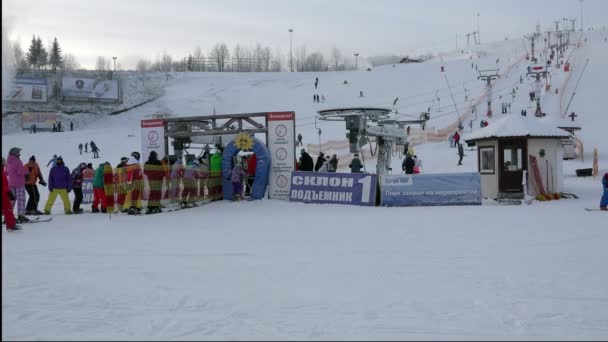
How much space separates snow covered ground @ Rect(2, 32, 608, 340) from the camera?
515 cm

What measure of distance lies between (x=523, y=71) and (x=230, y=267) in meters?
62.3

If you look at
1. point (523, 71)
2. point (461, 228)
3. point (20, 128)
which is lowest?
point (461, 228)

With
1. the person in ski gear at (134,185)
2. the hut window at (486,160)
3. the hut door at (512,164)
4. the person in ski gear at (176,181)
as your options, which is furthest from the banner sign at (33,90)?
the hut door at (512,164)

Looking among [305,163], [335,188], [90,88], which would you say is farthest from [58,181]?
[90,88]

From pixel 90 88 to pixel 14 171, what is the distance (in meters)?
66.6

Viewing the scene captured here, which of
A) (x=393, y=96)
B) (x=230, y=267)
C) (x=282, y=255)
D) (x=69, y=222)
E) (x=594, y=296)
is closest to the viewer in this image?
(x=594, y=296)

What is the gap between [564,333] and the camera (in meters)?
5.07

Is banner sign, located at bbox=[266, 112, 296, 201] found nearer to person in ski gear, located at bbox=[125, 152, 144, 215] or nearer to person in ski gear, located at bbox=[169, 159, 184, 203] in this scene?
person in ski gear, located at bbox=[169, 159, 184, 203]

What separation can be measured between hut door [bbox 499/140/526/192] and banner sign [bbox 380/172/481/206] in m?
2.48

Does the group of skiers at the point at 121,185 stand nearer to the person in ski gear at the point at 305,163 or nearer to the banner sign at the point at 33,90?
the person in ski gear at the point at 305,163

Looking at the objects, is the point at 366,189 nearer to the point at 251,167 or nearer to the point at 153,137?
the point at 251,167

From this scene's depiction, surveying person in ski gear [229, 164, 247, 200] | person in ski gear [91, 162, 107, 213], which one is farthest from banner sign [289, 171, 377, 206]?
person in ski gear [91, 162, 107, 213]

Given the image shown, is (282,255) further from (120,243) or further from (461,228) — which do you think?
(461,228)

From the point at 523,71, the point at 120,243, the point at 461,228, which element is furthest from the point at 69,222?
the point at 523,71
